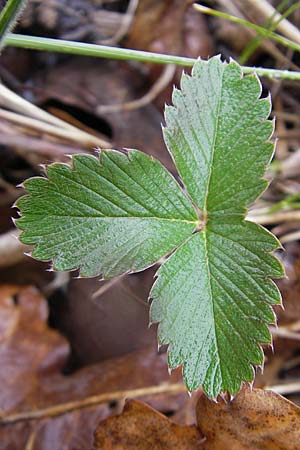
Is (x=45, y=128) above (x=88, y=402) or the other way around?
above

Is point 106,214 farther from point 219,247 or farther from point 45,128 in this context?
point 45,128

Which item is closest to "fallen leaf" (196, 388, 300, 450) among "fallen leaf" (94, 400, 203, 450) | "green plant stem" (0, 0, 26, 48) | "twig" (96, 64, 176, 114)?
"fallen leaf" (94, 400, 203, 450)

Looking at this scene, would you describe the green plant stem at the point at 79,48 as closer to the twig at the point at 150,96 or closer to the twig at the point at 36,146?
the twig at the point at 36,146

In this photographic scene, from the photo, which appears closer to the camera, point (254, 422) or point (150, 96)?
point (254, 422)

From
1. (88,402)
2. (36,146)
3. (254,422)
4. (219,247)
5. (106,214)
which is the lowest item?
(254,422)

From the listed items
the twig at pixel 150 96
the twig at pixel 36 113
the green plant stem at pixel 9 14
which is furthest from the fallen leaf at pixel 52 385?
the green plant stem at pixel 9 14

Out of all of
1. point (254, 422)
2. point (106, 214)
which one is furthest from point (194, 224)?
point (254, 422)
